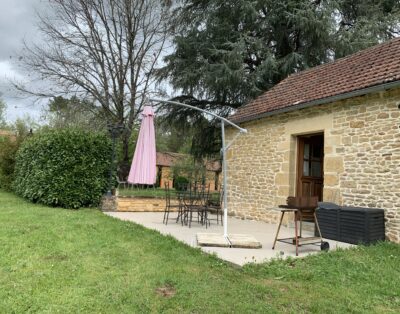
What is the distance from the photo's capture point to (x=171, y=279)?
13.9ft

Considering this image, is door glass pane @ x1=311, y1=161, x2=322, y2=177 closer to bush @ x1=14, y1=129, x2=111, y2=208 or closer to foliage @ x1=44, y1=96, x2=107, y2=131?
bush @ x1=14, y1=129, x2=111, y2=208

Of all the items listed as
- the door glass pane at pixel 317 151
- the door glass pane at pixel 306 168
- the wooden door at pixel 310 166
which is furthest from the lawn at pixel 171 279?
the door glass pane at pixel 317 151

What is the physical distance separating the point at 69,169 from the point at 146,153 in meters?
4.21

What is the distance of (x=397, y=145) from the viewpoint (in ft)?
21.7

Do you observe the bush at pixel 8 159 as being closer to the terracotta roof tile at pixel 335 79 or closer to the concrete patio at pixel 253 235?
the concrete patio at pixel 253 235

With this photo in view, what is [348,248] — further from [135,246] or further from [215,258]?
[135,246]

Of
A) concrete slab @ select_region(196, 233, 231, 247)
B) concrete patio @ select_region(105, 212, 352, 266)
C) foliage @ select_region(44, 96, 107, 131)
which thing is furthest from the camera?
foliage @ select_region(44, 96, 107, 131)

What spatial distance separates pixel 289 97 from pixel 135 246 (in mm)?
5931

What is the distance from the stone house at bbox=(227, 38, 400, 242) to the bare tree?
6580 mm

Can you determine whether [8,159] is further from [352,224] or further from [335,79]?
[352,224]

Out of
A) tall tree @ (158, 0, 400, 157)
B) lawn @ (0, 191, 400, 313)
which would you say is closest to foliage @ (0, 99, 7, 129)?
tall tree @ (158, 0, 400, 157)

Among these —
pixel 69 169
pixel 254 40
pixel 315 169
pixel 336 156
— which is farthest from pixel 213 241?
pixel 254 40

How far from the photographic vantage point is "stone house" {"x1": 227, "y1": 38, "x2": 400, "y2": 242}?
6840 millimetres

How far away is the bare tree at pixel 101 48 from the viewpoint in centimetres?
1576
